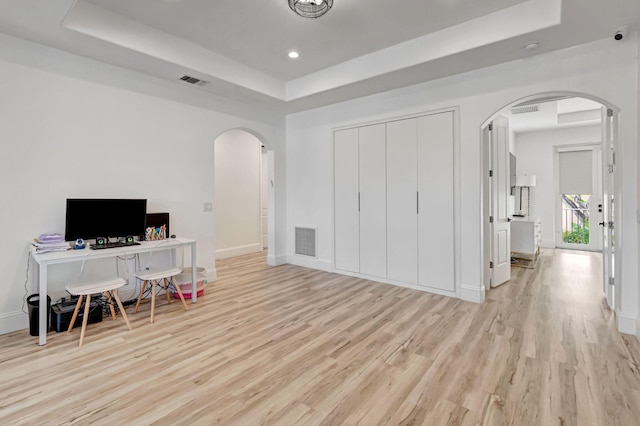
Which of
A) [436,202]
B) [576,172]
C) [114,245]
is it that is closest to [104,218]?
[114,245]

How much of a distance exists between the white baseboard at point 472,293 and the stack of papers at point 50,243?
452cm

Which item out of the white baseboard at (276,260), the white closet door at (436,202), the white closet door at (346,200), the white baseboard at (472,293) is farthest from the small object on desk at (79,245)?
the white baseboard at (472,293)

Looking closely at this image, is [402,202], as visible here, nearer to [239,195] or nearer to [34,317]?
[239,195]

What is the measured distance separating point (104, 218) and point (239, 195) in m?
3.70

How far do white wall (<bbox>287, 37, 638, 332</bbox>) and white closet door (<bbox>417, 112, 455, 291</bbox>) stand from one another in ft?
0.52

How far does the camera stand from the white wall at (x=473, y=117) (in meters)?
2.96

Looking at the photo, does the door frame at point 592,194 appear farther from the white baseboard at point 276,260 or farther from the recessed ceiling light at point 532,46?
the white baseboard at point 276,260

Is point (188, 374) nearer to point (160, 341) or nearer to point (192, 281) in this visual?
point (160, 341)

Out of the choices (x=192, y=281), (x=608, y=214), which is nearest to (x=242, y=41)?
(x=192, y=281)

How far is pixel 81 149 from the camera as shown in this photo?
136 inches

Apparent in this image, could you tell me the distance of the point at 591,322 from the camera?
3189 mm

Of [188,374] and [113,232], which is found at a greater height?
[113,232]

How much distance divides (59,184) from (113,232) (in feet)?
2.39

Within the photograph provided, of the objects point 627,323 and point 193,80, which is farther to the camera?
point 193,80
